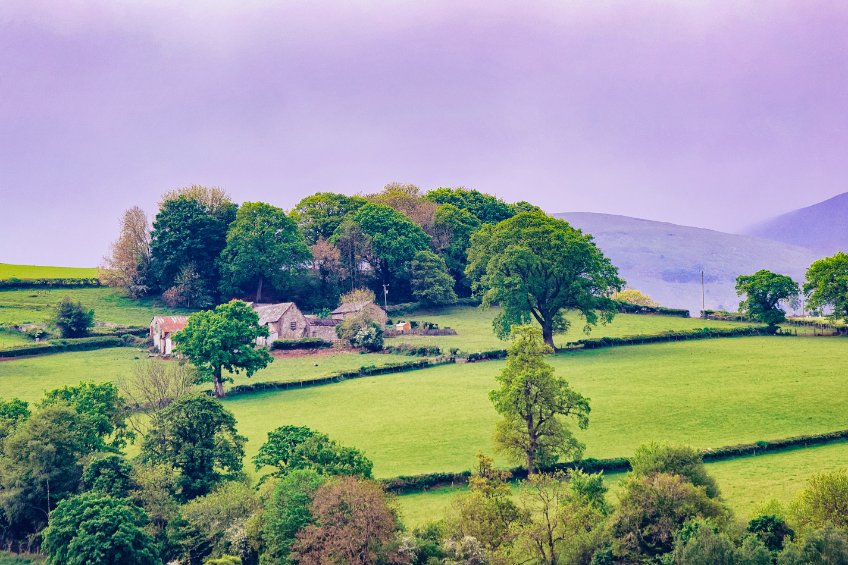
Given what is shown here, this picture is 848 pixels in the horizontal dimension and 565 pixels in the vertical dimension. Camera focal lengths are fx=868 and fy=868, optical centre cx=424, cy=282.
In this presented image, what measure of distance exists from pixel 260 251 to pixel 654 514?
83.0 meters

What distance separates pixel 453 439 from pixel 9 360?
47852 mm

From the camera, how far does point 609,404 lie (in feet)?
204

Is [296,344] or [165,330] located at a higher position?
[165,330]

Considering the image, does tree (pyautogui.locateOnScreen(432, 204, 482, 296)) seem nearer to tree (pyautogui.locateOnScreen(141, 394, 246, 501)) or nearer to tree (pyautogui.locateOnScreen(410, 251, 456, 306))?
tree (pyautogui.locateOnScreen(410, 251, 456, 306))

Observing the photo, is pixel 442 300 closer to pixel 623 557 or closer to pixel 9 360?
pixel 9 360

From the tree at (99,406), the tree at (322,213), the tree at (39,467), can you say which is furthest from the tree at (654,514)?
the tree at (322,213)

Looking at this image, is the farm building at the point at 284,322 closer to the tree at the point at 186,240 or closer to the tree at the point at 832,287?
the tree at the point at 186,240

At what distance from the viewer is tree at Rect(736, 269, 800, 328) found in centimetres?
9356

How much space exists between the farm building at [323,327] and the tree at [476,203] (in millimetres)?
44534

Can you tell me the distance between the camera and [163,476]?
43219 millimetres

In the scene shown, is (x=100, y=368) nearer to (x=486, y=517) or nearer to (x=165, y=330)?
(x=165, y=330)

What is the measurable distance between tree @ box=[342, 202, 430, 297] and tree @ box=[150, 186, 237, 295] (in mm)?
18741

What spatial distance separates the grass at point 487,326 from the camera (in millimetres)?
89500

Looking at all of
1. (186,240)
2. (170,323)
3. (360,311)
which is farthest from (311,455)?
(186,240)
